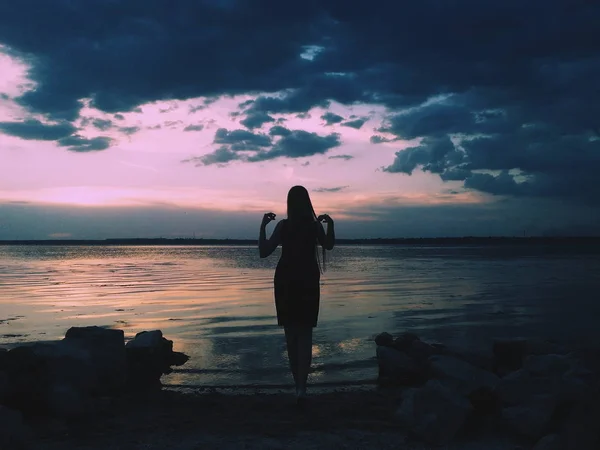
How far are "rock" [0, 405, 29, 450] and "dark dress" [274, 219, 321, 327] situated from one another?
2.85 metres

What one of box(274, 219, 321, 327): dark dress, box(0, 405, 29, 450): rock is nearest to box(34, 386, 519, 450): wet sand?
box(0, 405, 29, 450): rock

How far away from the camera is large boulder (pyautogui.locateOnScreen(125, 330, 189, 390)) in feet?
26.9

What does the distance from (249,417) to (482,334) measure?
7.80 metres

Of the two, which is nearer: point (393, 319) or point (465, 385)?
point (465, 385)

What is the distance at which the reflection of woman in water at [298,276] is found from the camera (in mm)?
6281

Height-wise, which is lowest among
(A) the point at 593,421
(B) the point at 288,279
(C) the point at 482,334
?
(C) the point at 482,334

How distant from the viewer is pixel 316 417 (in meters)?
6.09

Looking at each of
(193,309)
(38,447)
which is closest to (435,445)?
(38,447)

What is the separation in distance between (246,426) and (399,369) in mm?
3106

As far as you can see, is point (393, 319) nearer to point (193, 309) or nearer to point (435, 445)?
point (193, 309)

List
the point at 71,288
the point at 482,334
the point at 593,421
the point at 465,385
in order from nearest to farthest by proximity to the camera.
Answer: the point at 593,421
the point at 465,385
the point at 482,334
the point at 71,288

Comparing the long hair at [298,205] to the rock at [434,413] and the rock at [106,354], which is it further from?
the rock at [106,354]

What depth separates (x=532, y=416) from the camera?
17.7 feet

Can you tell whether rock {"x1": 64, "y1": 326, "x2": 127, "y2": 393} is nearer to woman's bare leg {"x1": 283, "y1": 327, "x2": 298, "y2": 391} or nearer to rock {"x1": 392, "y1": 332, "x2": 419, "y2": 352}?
woman's bare leg {"x1": 283, "y1": 327, "x2": 298, "y2": 391}
